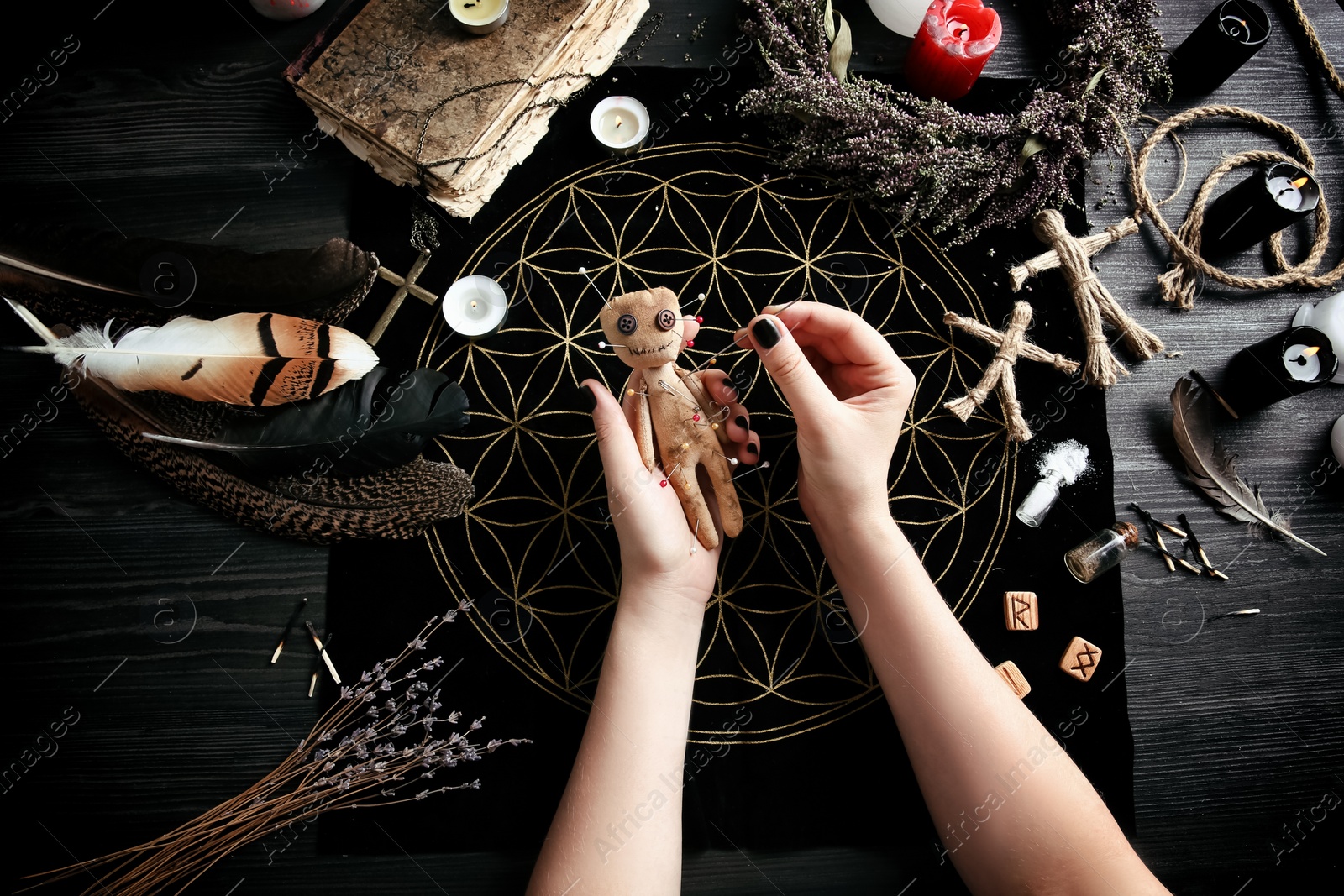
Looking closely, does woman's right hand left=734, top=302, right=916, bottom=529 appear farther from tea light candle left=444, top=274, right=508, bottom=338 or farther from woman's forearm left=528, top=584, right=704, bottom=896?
tea light candle left=444, top=274, right=508, bottom=338

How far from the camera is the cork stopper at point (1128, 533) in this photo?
1590mm

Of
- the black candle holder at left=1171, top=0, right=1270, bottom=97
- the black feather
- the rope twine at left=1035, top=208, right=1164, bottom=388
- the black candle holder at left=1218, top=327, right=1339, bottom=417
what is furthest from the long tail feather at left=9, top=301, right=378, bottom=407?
the black candle holder at left=1171, top=0, right=1270, bottom=97

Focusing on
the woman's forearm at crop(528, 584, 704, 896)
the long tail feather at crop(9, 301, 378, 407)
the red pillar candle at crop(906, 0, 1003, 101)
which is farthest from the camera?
the red pillar candle at crop(906, 0, 1003, 101)

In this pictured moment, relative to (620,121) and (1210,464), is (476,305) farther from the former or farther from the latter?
(1210,464)

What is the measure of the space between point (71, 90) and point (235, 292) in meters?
0.66

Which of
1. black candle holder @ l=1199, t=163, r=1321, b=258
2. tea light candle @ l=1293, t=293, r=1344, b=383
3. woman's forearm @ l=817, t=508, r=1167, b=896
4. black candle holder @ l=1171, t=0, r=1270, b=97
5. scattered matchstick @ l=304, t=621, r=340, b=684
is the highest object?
black candle holder @ l=1171, t=0, r=1270, b=97

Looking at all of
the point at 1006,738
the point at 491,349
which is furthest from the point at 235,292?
the point at 1006,738

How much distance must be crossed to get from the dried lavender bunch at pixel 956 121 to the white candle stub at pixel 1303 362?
0.53m

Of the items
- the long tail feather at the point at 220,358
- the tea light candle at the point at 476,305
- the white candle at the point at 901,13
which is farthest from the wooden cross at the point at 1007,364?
the long tail feather at the point at 220,358

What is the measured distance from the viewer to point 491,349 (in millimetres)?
1627

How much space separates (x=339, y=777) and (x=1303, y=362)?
205cm

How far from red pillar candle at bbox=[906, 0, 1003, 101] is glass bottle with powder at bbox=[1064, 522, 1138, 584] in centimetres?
100

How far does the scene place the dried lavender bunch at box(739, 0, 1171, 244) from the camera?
160 cm

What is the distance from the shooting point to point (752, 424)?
1.63 m
